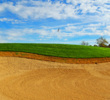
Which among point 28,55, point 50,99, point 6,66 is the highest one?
point 28,55

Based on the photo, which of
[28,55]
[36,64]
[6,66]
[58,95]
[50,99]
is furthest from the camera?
[28,55]

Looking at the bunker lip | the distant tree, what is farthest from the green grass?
the distant tree

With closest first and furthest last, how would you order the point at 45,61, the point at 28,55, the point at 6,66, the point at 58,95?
the point at 58,95, the point at 6,66, the point at 45,61, the point at 28,55

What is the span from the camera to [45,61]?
18.9m

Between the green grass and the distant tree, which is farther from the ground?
the distant tree

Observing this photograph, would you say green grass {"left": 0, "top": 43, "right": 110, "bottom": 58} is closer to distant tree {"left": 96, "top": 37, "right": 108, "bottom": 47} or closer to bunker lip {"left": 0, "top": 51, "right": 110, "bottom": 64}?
bunker lip {"left": 0, "top": 51, "right": 110, "bottom": 64}

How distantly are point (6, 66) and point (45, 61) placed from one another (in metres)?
6.40

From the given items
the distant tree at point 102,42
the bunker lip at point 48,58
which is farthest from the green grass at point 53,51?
the distant tree at point 102,42

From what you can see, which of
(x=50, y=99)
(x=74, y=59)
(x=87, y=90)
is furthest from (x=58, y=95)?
(x=74, y=59)

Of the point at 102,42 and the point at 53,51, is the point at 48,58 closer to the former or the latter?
the point at 53,51

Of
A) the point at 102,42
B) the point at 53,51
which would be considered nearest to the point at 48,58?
the point at 53,51

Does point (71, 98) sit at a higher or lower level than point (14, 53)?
lower

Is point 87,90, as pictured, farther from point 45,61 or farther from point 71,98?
point 45,61

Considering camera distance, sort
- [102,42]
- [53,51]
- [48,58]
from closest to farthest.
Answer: [48,58], [53,51], [102,42]
